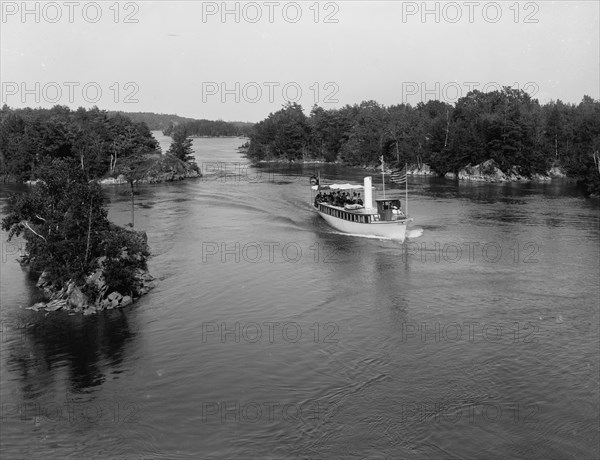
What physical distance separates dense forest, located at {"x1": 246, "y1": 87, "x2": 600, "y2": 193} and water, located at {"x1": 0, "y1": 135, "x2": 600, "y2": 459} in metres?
60.3

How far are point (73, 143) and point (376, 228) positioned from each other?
7800cm

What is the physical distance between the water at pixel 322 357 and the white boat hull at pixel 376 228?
2.10 metres

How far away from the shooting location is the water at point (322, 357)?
85.4 feet

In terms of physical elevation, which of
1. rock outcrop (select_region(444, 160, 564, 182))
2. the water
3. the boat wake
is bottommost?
the water

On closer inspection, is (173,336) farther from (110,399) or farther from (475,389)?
(475,389)

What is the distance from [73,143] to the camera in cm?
11900

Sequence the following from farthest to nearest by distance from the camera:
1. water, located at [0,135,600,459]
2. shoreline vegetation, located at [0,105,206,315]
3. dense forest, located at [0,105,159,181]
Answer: dense forest, located at [0,105,159,181] → shoreline vegetation, located at [0,105,206,315] → water, located at [0,135,600,459]

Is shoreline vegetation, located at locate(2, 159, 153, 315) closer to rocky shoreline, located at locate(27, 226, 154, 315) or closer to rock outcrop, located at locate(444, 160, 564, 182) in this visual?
rocky shoreline, located at locate(27, 226, 154, 315)

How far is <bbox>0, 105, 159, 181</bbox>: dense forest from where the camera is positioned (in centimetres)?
11494

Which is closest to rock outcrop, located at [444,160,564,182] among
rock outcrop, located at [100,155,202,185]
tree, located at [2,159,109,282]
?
rock outcrop, located at [100,155,202,185]

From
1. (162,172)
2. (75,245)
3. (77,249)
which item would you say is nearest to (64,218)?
(75,245)

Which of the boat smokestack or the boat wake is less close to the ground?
the boat smokestack

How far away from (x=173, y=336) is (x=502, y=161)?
334 ft

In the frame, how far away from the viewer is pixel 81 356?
34312 millimetres
